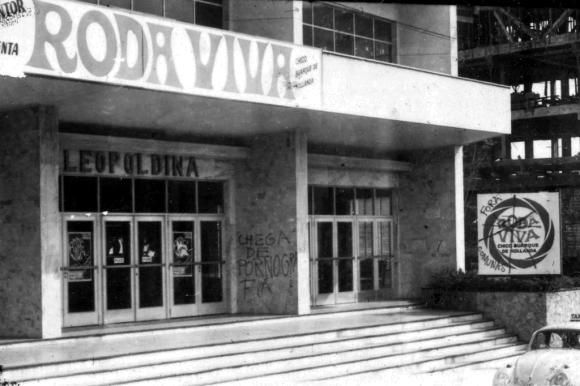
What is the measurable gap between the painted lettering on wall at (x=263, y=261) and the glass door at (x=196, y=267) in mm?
486

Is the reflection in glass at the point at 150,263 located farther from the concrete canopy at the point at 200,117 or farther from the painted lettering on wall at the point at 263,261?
the painted lettering on wall at the point at 263,261

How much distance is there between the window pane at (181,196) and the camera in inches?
622

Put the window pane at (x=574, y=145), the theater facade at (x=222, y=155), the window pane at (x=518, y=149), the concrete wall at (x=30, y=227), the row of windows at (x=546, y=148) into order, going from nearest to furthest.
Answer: the theater facade at (x=222, y=155) < the concrete wall at (x=30, y=227) < the window pane at (x=574, y=145) < the row of windows at (x=546, y=148) < the window pane at (x=518, y=149)

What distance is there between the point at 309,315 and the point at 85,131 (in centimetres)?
583

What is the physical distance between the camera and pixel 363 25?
2009 cm

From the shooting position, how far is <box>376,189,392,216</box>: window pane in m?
20.9

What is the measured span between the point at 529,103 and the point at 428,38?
1967 centimetres

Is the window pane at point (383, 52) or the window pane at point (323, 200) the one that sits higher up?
the window pane at point (383, 52)

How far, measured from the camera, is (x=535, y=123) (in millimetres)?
40312

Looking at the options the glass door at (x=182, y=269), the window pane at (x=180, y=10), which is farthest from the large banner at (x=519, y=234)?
the window pane at (x=180, y=10)

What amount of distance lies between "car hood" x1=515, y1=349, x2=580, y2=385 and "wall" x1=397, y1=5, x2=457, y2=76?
1134cm

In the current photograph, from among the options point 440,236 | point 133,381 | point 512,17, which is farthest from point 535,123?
point 133,381

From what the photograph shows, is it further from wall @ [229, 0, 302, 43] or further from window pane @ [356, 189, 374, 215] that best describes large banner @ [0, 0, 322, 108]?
window pane @ [356, 189, 374, 215]

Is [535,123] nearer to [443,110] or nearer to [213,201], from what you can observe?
[443,110]
